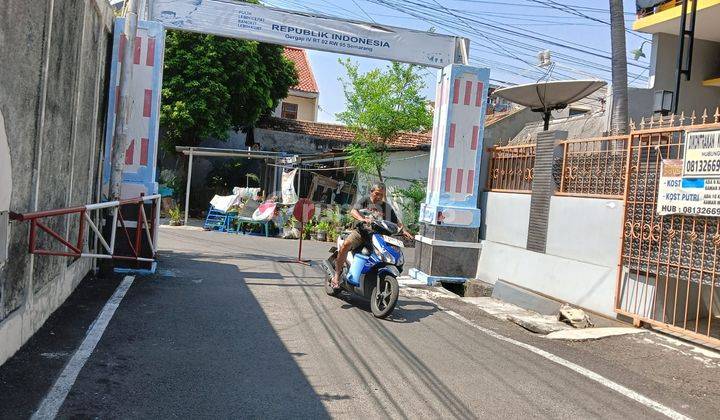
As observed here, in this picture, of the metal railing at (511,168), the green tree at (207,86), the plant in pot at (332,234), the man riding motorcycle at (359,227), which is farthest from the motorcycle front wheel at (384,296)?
the green tree at (207,86)

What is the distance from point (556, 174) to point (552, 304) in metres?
2.18

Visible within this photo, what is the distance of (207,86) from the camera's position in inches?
923

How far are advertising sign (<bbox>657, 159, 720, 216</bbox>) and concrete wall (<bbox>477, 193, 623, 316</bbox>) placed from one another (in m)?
0.86

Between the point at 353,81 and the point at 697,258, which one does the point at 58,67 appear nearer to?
the point at 697,258

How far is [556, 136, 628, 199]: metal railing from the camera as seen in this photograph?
27.4ft

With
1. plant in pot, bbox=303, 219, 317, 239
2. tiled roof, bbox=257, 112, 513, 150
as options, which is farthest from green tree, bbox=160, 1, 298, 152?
plant in pot, bbox=303, 219, 317, 239

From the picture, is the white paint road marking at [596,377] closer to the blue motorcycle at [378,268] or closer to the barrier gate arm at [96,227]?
the blue motorcycle at [378,268]

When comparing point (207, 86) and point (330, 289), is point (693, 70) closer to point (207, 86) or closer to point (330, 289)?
point (330, 289)

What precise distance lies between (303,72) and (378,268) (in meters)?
30.5

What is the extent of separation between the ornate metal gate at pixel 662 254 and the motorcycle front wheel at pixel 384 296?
9.90 feet

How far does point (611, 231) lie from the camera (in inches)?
326

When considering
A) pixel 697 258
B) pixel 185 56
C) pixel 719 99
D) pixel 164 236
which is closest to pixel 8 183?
pixel 697 258

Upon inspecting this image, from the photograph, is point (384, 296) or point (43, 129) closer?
point (43, 129)

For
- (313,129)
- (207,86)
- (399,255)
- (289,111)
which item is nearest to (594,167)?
(399,255)
